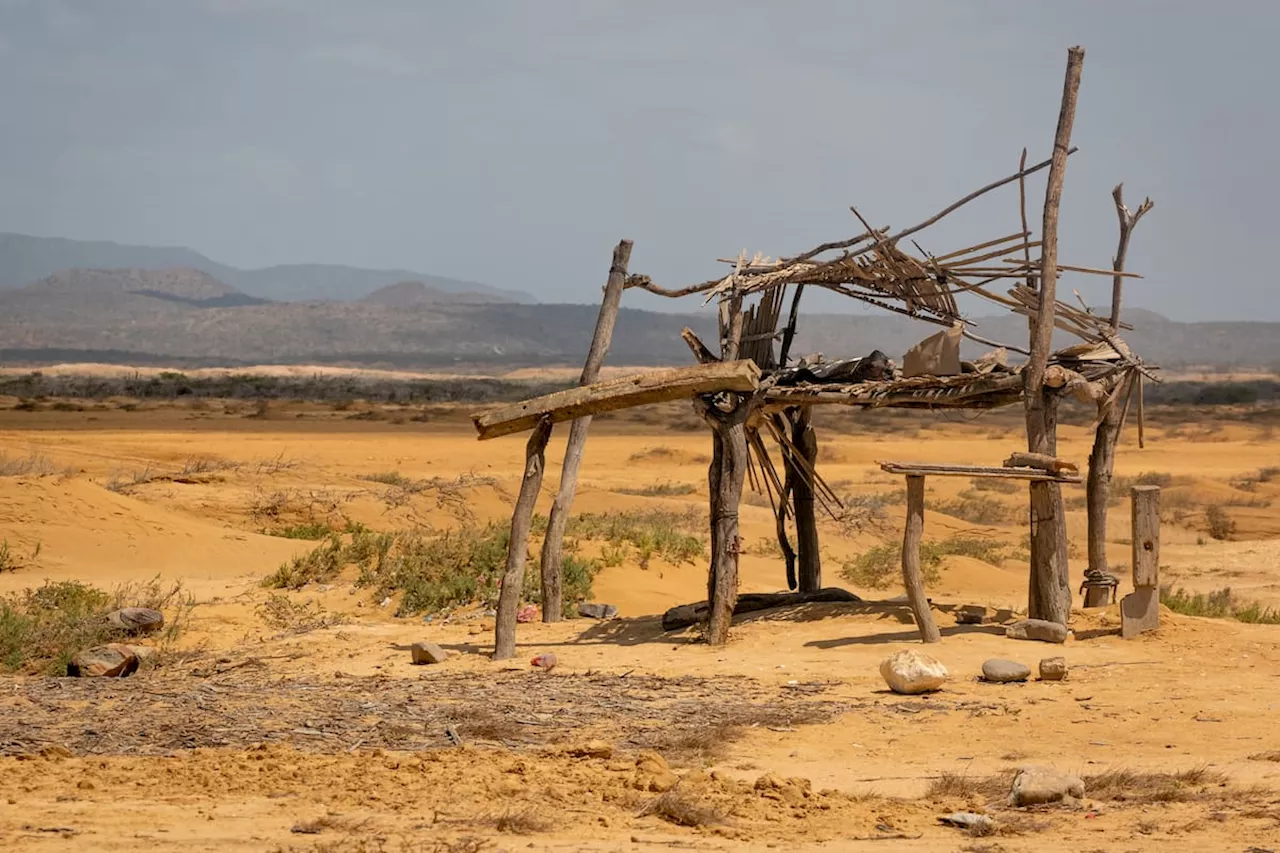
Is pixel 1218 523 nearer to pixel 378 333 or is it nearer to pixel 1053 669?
pixel 1053 669

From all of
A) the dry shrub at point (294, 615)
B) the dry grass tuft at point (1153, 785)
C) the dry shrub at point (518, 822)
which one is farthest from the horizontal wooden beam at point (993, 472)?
the dry shrub at point (294, 615)

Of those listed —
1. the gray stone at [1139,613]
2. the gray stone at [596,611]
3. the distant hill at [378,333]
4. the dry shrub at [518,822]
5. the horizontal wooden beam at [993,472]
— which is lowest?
the gray stone at [596,611]

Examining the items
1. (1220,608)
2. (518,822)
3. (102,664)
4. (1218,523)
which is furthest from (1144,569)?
(1218,523)

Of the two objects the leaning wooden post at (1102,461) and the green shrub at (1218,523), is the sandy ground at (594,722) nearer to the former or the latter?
the leaning wooden post at (1102,461)

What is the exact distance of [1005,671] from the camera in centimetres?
898

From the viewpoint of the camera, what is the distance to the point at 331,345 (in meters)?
131

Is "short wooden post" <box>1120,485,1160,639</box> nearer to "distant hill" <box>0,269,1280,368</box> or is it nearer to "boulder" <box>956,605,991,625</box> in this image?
"boulder" <box>956,605,991,625</box>

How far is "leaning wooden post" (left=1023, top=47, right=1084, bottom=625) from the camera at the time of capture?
33.9 ft

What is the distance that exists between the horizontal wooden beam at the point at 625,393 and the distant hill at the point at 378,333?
9625 cm

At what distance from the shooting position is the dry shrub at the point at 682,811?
19.0 ft

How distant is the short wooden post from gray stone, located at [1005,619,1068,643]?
1.70 ft

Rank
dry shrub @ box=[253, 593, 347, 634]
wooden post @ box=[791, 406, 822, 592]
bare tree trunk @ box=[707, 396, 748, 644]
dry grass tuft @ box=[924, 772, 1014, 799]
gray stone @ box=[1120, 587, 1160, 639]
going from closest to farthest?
dry grass tuft @ box=[924, 772, 1014, 799] → gray stone @ box=[1120, 587, 1160, 639] → bare tree trunk @ box=[707, 396, 748, 644] → dry shrub @ box=[253, 593, 347, 634] → wooden post @ box=[791, 406, 822, 592]

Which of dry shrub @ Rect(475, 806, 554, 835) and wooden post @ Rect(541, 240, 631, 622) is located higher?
wooden post @ Rect(541, 240, 631, 622)

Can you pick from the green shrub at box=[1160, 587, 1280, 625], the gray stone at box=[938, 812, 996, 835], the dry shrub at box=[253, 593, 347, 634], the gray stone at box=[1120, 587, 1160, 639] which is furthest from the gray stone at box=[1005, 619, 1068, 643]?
the dry shrub at box=[253, 593, 347, 634]
